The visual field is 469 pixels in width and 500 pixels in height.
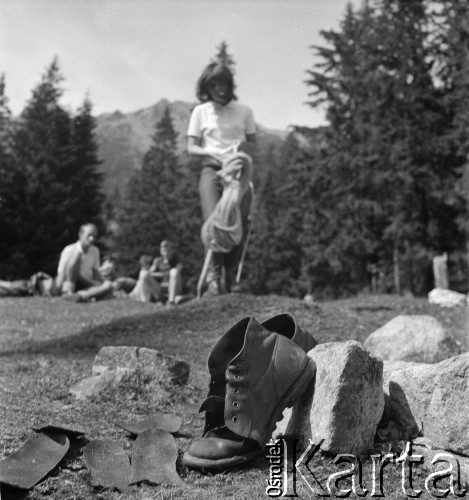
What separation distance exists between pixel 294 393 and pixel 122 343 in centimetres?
345

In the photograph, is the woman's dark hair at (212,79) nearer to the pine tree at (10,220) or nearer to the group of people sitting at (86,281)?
the group of people sitting at (86,281)

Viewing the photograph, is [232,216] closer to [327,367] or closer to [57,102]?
[327,367]

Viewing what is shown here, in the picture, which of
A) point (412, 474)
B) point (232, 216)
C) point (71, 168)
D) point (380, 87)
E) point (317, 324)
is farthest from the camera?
point (71, 168)

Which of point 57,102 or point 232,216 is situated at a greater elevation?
point 57,102

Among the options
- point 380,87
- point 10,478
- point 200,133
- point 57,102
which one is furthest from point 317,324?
point 57,102

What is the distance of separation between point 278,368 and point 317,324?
175 inches

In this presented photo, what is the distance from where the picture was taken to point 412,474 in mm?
2529

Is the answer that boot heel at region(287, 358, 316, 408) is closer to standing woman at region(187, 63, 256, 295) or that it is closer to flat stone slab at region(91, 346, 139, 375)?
flat stone slab at region(91, 346, 139, 375)

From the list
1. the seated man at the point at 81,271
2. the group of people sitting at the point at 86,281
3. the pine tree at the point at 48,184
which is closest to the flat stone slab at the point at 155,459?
the group of people sitting at the point at 86,281

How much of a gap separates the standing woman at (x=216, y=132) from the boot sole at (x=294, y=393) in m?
5.20

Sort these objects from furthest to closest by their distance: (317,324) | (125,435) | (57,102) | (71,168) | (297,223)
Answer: (297,223) → (71,168) → (57,102) → (317,324) → (125,435)

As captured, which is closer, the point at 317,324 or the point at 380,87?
the point at 317,324

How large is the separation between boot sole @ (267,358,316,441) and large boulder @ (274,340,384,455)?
52 mm

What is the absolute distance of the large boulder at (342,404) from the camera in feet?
8.46
